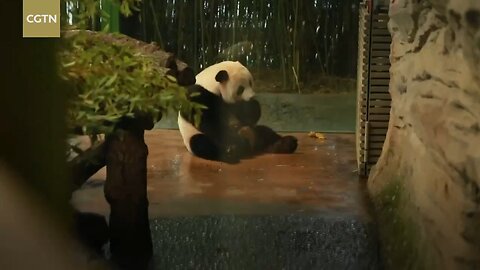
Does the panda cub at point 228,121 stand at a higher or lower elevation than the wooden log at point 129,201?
higher

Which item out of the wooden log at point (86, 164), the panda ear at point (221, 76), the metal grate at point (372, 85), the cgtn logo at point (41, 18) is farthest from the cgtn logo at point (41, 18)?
the metal grate at point (372, 85)

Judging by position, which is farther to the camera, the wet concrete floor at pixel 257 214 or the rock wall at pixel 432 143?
the wet concrete floor at pixel 257 214

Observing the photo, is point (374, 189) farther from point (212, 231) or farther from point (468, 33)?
point (468, 33)

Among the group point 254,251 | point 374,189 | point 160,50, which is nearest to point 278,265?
point 254,251

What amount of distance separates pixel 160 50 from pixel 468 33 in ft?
1.84

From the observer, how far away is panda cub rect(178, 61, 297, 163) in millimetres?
1282

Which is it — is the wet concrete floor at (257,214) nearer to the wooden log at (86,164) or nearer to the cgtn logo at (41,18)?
the wooden log at (86,164)

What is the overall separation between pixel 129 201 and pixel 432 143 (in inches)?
21.5

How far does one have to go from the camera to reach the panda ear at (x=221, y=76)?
1288 millimetres

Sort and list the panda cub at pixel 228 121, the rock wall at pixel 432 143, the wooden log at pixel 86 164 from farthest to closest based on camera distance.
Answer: the panda cub at pixel 228 121
the wooden log at pixel 86 164
the rock wall at pixel 432 143

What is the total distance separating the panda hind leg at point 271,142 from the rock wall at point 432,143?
0.57ft

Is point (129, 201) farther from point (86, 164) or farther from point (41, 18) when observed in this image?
point (41, 18)

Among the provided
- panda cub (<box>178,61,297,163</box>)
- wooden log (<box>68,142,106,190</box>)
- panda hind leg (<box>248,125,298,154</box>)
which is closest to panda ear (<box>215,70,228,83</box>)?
panda cub (<box>178,61,297,163</box>)

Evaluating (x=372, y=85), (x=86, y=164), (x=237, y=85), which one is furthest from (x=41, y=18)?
(x=372, y=85)
